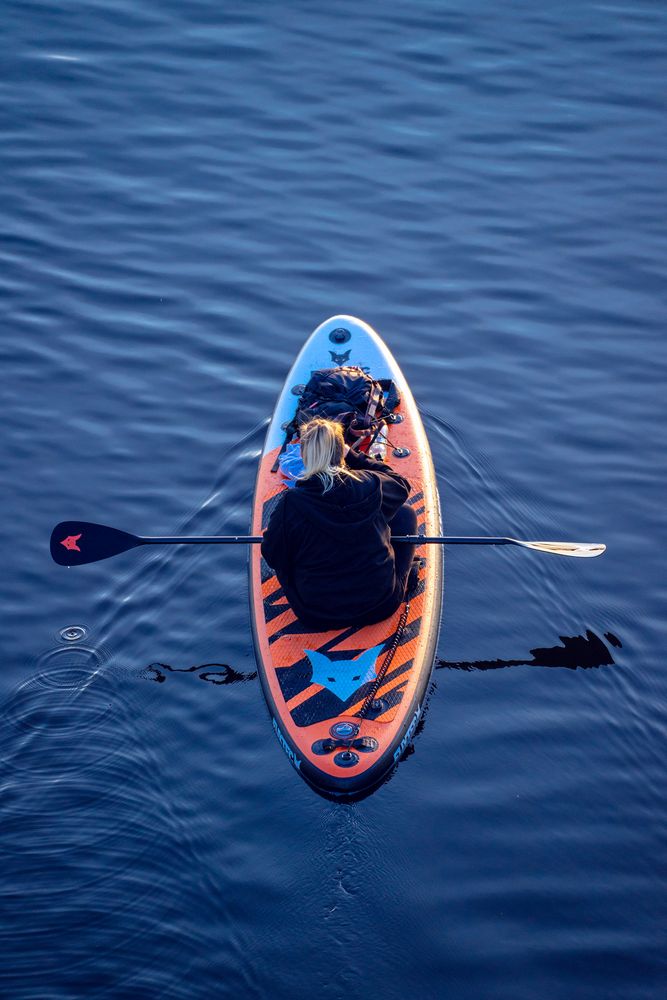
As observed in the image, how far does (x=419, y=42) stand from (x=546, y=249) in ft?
14.6

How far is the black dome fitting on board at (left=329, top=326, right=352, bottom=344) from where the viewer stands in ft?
31.8

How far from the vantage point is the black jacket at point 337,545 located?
675 cm

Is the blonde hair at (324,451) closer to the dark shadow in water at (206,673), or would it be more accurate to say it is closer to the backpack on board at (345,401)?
the dark shadow in water at (206,673)

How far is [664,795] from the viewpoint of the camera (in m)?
6.70

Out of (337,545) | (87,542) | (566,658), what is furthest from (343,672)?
(87,542)

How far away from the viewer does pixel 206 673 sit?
758cm

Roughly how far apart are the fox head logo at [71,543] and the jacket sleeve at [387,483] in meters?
1.93

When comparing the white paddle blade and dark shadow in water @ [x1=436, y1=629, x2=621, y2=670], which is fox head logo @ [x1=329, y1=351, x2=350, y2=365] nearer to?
the white paddle blade

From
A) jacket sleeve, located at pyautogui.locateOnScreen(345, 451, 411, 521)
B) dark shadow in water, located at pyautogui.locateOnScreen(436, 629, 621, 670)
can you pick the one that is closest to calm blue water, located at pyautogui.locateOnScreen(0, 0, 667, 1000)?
dark shadow in water, located at pyautogui.locateOnScreen(436, 629, 621, 670)

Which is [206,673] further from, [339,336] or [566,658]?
[339,336]

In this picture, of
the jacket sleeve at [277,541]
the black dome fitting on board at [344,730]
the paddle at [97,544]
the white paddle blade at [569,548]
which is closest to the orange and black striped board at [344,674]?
the black dome fitting on board at [344,730]

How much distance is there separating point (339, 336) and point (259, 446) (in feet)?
3.76

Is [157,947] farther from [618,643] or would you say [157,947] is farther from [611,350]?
[611,350]

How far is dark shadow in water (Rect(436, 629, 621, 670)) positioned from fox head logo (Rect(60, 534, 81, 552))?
8.23 ft
